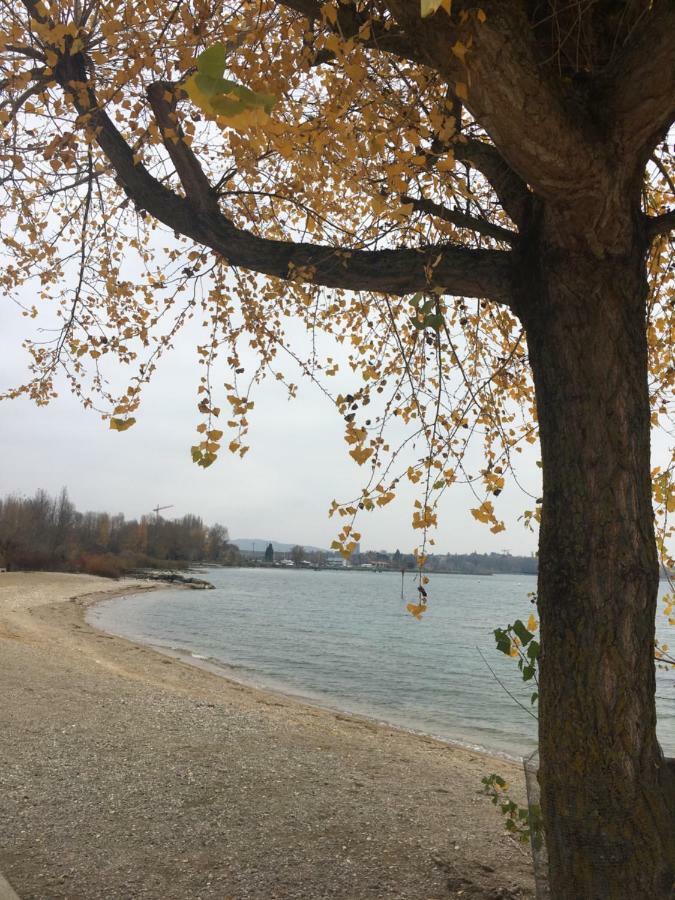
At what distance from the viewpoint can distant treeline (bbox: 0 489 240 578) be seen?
224 ft

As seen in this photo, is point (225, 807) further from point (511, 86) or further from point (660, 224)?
point (511, 86)

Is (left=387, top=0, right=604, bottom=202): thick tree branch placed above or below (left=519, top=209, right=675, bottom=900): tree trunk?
above

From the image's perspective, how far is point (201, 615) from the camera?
4078 cm

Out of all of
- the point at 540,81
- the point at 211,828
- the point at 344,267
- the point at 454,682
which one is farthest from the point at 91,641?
the point at 540,81

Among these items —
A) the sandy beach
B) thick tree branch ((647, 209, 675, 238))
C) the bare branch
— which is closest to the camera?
the bare branch

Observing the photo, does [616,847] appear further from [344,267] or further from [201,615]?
[201,615]

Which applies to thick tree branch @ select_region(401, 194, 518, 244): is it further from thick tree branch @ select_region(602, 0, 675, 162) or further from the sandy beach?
the sandy beach

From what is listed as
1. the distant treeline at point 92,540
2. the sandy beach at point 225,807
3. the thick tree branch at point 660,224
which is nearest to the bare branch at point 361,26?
the thick tree branch at point 660,224

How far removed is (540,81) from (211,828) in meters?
4.93

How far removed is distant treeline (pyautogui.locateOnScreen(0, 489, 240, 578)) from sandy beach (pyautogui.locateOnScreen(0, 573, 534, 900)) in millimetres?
59702

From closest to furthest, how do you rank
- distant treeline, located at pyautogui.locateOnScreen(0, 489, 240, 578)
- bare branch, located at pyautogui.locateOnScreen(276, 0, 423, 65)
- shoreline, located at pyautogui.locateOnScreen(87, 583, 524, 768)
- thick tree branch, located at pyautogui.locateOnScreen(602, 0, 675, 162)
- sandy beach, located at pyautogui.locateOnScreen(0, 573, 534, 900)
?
thick tree branch, located at pyautogui.locateOnScreen(602, 0, 675, 162)
bare branch, located at pyautogui.locateOnScreen(276, 0, 423, 65)
sandy beach, located at pyautogui.locateOnScreen(0, 573, 534, 900)
shoreline, located at pyautogui.locateOnScreen(87, 583, 524, 768)
distant treeline, located at pyautogui.locateOnScreen(0, 489, 240, 578)

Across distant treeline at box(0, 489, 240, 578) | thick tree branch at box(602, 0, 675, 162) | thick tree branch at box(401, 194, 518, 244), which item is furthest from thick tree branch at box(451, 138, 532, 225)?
distant treeline at box(0, 489, 240, 578)

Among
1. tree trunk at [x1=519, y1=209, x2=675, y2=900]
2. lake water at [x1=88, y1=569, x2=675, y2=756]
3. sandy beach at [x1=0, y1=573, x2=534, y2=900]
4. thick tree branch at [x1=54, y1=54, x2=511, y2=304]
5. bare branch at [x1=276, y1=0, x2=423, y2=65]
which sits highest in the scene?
bare branch at [x1=276, y1=0, x2=423, y2=65]

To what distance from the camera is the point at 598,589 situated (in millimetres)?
2695
